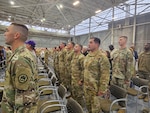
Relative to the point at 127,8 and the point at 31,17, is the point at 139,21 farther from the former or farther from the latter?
the point at 31,17

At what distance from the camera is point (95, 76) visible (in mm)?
2309

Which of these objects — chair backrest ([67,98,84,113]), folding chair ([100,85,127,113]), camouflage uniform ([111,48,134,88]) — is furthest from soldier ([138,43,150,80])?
chair backrest ([67,98,84,113])

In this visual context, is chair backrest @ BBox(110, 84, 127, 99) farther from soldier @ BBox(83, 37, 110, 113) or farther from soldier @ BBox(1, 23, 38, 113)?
soldier @ BBox(1, 23, 38, 113)

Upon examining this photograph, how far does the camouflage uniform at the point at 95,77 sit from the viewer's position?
2.22m

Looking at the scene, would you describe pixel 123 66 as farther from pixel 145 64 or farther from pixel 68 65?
pixel 68 65

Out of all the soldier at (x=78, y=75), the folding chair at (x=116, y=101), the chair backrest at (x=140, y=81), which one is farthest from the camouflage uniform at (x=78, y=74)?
the chair backrest at (x=140, y=81)

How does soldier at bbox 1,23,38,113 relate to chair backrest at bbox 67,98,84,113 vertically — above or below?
above

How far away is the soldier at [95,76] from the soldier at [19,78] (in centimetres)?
127

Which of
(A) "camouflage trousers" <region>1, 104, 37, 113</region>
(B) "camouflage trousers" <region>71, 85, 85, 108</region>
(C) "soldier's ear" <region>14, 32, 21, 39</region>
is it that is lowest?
(B) "camouflage trousers" <region>71, 85, 85, 108</region>

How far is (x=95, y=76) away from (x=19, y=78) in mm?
1447

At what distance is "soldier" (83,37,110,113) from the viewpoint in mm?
2223

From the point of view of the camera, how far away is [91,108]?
237cm

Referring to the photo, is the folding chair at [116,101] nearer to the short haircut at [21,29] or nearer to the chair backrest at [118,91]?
the chair backrest at [118,91]

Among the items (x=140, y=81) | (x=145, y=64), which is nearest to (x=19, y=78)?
(x=140, y=81)
